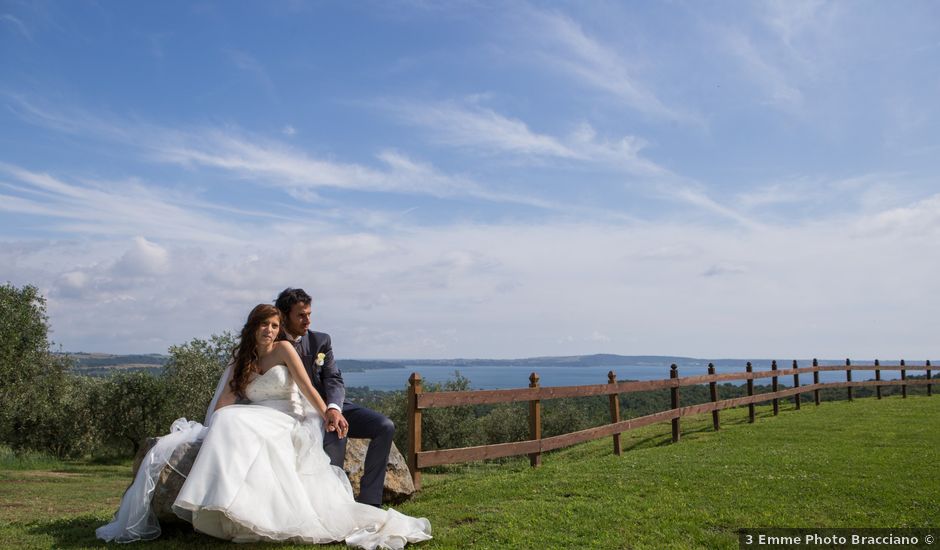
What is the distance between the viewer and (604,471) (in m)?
8.67

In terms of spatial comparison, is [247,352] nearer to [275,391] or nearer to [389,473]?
[275,391]

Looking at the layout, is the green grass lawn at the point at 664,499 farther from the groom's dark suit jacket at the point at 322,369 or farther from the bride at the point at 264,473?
the groom's dark suit jacket at the point at 322,369

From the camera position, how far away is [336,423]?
232 inches

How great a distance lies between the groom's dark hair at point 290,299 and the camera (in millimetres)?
6320

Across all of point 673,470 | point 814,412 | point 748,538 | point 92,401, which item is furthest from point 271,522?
point 92,401

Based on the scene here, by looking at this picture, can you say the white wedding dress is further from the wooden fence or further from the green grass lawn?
the wooden fence

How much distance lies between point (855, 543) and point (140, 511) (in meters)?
5.88

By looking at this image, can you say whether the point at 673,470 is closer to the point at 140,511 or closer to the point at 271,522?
the point at 271,522

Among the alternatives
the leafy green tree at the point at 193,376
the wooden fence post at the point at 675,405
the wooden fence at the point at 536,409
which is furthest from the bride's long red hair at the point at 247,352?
the leafy green tree at the point at 193,376

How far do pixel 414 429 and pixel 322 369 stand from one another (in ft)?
7.19

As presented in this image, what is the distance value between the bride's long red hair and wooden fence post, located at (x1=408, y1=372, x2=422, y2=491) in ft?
8.18

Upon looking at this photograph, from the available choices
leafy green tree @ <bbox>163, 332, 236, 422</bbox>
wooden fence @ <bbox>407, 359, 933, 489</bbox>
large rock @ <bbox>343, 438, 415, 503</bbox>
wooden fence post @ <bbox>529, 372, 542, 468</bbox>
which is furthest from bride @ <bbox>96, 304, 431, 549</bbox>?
leafy green tree @ <bbox>163, 332, 236, 422</bbox>

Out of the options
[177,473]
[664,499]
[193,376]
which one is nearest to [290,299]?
[177,473]

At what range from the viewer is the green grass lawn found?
216 inches
